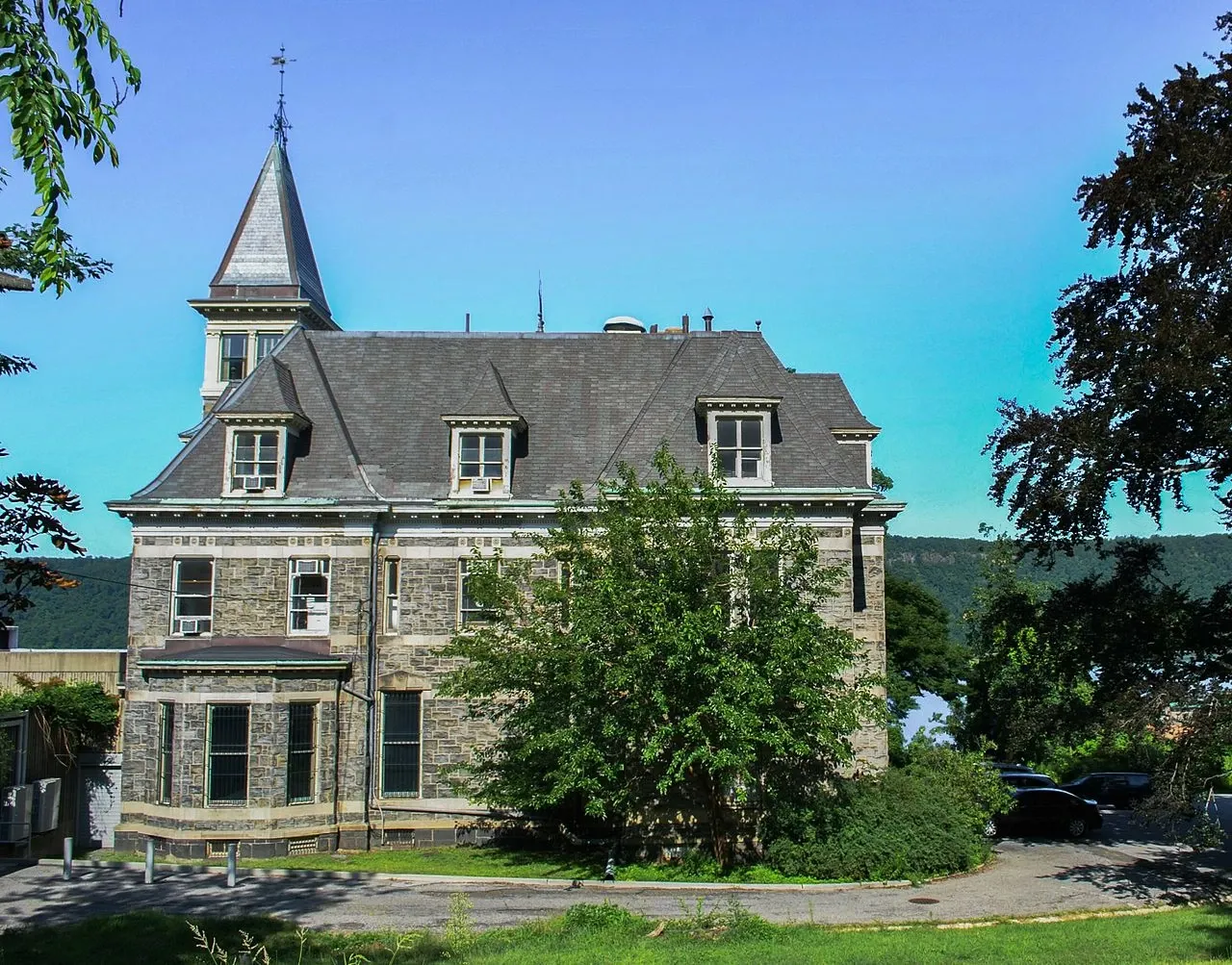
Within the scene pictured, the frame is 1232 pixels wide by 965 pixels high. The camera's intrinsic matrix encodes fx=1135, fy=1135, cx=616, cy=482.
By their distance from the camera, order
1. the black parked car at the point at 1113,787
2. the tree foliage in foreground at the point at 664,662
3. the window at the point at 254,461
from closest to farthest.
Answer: the tree foliage in foreground at the point at 664,662
the window at the point at 254,461
the black parked car at the point at 1113,787

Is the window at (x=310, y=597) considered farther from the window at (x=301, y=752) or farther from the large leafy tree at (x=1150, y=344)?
the large leafy tree at (x=1150, y=344)

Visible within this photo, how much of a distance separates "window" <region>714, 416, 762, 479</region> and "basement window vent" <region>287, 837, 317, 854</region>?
44.4 ft

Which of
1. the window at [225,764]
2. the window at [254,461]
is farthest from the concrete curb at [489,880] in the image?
the window at [254,461]

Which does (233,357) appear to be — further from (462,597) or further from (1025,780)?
(1025,780)

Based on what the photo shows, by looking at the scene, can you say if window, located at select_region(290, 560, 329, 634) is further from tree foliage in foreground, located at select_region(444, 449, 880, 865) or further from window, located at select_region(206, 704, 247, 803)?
tree foliage in foreground, located at select_region(444, 449, 880, 865)

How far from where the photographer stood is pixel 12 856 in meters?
26.9

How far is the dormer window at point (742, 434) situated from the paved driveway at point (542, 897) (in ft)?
35.0

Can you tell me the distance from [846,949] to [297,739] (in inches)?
627

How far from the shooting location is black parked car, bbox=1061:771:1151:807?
40.4 m

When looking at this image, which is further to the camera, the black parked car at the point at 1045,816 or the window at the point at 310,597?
the black parked car at the point at 1045,816

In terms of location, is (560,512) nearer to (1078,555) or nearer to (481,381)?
(481,381)

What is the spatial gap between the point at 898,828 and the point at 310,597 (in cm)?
1523

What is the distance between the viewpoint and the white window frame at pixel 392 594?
1145 inches

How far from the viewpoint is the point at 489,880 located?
2320cm
